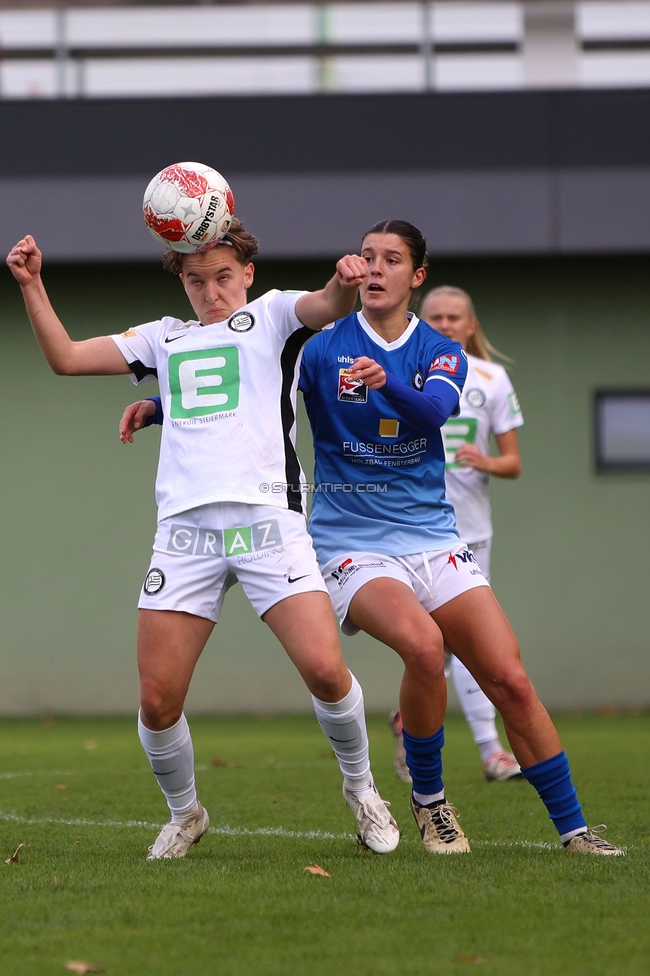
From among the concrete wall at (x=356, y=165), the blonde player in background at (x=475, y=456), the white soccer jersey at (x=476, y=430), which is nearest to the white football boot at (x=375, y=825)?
the blonde player in background at (x=475, y=456)

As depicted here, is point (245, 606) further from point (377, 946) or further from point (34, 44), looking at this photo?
point (377, 946)

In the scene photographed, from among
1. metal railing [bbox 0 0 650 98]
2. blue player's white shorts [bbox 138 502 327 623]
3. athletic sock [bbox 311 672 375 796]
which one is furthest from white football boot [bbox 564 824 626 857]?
metal railing [bbox 0 0 650 98]

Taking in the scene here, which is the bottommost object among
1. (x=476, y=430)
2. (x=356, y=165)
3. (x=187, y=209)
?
(x=476, y=430)

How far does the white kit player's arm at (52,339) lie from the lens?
13.8 feet

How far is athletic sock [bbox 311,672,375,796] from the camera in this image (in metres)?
4.22

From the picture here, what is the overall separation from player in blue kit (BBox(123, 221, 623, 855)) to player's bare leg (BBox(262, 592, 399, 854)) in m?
0.20

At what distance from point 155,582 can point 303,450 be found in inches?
A: 271

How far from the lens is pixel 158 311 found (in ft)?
36.7

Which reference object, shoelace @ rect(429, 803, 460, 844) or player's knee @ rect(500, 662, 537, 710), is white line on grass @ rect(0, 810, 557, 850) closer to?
shoelace @ rect(429, 803, 460, 844)

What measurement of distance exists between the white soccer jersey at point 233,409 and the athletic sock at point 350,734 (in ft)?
2.21

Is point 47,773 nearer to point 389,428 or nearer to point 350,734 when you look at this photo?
point 350,734

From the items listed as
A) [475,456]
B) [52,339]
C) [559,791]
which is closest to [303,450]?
[475,456]

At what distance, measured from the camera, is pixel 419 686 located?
432 centimetres

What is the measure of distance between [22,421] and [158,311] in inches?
62.0
